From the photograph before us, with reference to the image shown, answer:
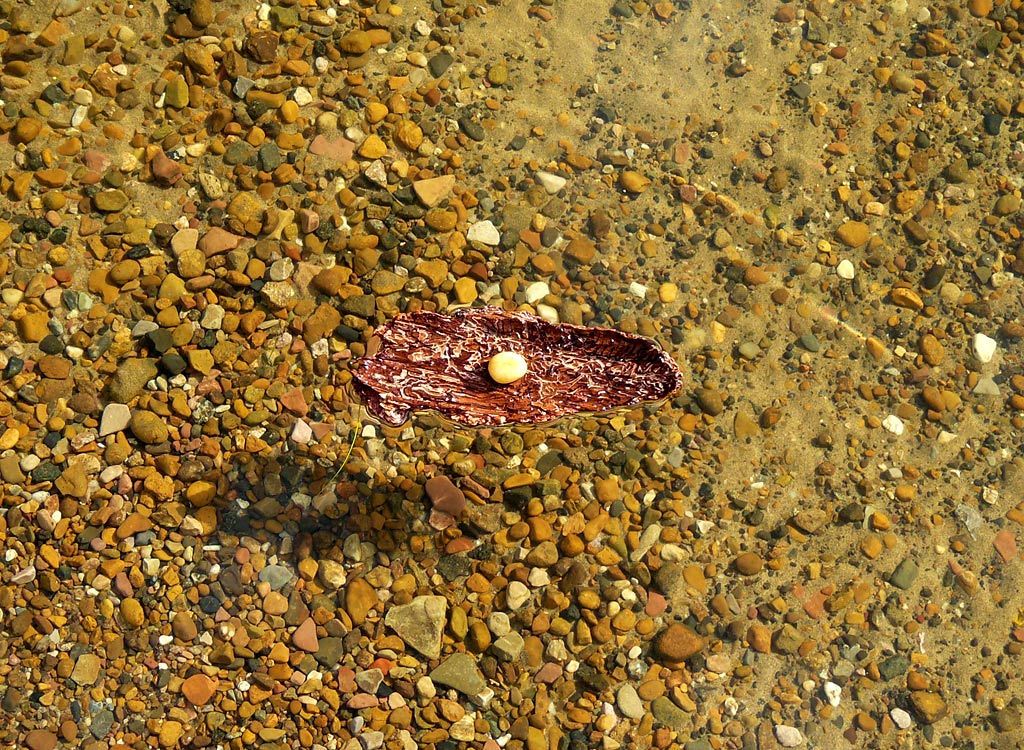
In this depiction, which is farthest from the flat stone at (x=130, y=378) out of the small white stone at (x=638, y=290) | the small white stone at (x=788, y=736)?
the small white stone at (x=788, y=736)

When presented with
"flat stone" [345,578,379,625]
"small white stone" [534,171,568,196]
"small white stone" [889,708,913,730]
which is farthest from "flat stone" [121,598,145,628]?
"small white stone" [889,708,913,730]

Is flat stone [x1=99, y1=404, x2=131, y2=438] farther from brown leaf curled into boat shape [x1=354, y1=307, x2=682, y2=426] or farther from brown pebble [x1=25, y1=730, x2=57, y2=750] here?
brown leaf curled into boat shape [x1=354, y1=307, x2=682, y2=426]

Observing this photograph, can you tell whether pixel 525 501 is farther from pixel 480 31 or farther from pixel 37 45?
pixel 37 45

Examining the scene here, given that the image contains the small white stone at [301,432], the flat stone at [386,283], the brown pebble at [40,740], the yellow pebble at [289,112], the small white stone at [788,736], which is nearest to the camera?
the brown pebble at [40,740]

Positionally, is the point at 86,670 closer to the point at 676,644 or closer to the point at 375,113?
the point at 676,644

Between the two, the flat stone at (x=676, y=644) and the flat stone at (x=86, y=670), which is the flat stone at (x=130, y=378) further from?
the flat stone at (x=676, y=644)

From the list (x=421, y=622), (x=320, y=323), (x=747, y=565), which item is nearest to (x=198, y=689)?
(x=421, y=622)

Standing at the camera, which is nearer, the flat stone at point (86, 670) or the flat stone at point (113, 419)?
the flat stone at point (86, 670)
